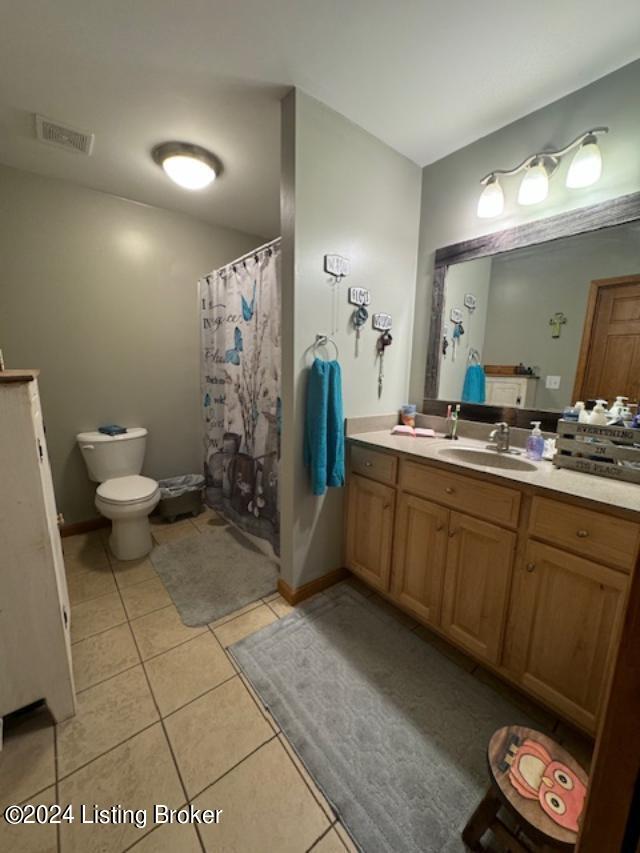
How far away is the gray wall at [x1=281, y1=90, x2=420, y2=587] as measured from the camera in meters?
1.50

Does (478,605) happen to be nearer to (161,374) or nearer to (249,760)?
(249,760)

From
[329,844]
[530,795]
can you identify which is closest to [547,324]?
[530,795]

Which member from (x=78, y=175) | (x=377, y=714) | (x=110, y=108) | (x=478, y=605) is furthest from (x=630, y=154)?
(x=78, y=175)

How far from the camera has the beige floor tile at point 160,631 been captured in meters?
1.48

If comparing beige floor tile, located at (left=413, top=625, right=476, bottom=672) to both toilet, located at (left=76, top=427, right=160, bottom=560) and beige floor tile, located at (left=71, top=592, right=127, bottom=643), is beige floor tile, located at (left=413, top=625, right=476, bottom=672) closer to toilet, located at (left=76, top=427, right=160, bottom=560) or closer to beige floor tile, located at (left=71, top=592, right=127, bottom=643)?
beige floor tile, located at (left=71, top=592, right=127, bottom=643)

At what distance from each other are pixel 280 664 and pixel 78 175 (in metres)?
2.98

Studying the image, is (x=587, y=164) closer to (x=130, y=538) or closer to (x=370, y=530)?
(x=370, y=530)

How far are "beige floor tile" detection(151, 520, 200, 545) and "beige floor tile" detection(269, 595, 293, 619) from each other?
36.4 inches

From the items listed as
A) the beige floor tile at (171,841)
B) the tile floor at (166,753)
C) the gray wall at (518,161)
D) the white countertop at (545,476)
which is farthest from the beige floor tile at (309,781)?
the gray wall at (518,161)

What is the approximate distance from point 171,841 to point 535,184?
2.67 meters

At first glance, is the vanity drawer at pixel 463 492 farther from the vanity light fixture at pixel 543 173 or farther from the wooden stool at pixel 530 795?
the vanity light fixture at pixel 543 173

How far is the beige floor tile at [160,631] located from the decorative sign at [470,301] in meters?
2.18

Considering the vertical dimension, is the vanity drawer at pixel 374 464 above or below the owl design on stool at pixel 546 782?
above

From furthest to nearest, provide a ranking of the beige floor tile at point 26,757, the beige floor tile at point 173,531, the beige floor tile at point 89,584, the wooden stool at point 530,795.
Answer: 1. the beige floor tile at point 173,531
2. the beige floor tile at point 89,584
3. the beige floor tile at point 26,757
4. the wooden stool at point 530,795
